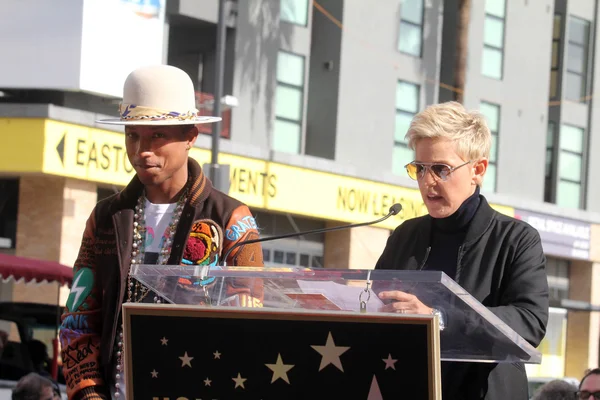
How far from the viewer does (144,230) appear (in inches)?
185

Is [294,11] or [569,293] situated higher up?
[294,11]

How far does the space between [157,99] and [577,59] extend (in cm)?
3567

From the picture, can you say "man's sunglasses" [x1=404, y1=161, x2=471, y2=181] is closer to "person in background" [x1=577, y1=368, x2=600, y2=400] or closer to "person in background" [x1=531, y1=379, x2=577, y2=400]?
"person in background" [x1=577, y1=368, x2=600, y2=400]

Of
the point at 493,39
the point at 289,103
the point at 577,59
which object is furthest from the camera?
the point at 577,59

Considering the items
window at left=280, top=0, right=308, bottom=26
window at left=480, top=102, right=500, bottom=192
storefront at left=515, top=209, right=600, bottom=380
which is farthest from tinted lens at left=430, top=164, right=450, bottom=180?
storefront at left=515, top=209, right=600, bottom=380

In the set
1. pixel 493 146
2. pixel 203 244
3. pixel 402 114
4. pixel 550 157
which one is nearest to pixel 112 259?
pixel 203 244

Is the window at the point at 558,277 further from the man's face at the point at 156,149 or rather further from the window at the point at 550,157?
the man's face at the point at 156,149

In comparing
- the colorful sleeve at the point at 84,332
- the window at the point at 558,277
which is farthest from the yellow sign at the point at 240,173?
the colorful sleeve at the point at 84,332

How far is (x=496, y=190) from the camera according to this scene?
118ft

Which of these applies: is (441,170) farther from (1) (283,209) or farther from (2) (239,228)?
(1) (283,209)

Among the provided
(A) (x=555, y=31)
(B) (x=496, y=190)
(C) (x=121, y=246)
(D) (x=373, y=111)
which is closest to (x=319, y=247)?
(D) (x=373, y=111)

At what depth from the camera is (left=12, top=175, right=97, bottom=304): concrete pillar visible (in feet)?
80.6

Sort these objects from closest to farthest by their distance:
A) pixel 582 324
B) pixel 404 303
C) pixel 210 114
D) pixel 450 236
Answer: pixel 404 303 → pixel 450 236 → pixel 210 114 → pixel 582 324

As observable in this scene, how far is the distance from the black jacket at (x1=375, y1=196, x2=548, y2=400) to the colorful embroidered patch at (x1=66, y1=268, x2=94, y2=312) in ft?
3.39
